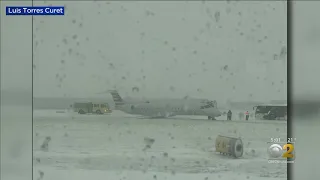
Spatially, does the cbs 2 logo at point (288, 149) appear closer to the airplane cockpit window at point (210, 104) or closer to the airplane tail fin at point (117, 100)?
the airplane cockpit window at point (210, 104)

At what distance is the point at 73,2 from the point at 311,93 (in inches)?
55.9

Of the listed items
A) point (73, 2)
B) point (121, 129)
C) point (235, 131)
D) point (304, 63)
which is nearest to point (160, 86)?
point (121, 129)

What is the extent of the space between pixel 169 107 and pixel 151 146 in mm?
238

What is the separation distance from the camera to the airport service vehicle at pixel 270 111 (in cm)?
183

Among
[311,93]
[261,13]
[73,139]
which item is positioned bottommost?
[73,139]

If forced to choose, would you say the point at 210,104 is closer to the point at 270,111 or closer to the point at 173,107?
the point at 173,107

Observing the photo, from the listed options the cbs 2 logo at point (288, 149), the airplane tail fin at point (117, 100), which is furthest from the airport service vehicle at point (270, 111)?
the airplane tail fin at point (117, 100)

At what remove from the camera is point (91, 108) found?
1835mm

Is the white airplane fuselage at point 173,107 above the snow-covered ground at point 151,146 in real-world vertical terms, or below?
above

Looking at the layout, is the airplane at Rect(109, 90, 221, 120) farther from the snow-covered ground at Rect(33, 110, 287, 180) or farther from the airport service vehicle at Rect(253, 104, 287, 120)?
the airport service vehicle at Rect(253, 104, 287, 120)

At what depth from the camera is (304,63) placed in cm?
184

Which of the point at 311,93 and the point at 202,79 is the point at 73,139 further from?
the point at 311,93

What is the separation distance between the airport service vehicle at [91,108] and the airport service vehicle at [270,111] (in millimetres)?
827

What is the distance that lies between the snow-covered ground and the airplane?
0.11ft
